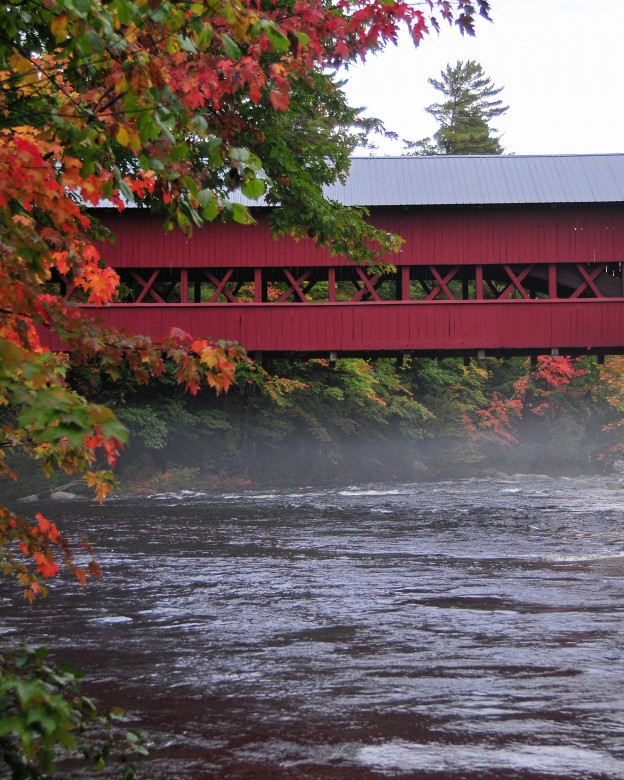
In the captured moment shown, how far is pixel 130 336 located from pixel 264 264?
13.7 m

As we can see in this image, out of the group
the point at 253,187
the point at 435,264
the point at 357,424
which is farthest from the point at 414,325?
the point at 253,187

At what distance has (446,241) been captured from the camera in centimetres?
1641

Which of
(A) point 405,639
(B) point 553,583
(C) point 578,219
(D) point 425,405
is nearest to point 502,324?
(C) point 578,219

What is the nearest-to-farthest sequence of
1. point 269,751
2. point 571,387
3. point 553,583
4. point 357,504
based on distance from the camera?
point 269,751, point 553,583, point 357,504, point 571,387

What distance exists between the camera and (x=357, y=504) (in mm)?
15648

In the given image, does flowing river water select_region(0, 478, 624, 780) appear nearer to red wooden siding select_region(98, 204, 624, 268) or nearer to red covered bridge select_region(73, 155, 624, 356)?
red covered bridge select_region(73, 155, 624, 356)

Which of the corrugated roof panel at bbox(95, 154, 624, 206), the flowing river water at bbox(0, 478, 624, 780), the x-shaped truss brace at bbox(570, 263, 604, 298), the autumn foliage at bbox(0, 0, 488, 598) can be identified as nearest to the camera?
the autumn foliage at bbox(0, 0, 488, 598)

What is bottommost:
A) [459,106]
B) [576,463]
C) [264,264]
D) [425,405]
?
[576,463]

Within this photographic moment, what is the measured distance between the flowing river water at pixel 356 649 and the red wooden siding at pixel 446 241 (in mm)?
6681

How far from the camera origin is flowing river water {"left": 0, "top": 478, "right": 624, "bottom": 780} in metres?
3.68

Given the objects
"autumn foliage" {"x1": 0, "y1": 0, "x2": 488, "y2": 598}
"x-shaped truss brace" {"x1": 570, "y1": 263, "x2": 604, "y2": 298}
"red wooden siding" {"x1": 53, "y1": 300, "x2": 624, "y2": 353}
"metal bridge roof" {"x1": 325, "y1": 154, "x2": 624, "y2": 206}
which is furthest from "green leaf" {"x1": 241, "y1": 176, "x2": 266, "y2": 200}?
"x-shaped truss brace" {"x1": 570, "y1": 263, "x2": 604, "y2": 298}

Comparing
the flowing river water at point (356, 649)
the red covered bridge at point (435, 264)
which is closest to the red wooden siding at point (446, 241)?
the red covered bridge at point (435, 264)

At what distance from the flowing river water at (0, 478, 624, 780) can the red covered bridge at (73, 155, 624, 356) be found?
19.1 ft

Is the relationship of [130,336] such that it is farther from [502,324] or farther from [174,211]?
[502,324]
